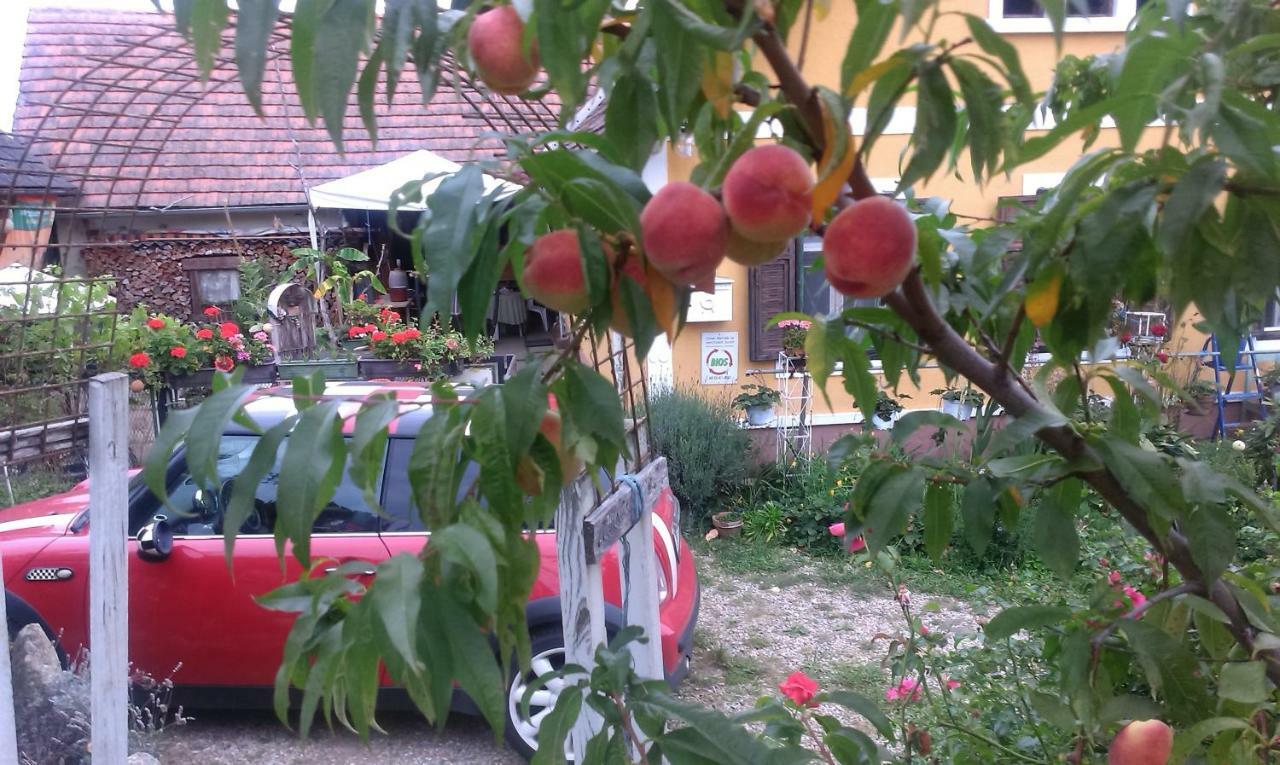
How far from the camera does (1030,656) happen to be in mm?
2340

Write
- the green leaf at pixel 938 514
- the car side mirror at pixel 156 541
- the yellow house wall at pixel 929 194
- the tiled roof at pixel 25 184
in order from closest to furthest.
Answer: the green leaf at pixel 938 514, the tiled roof at pixel 25 184, the car side mirror at pixel 156 541, the yellow house wall at pixel 929 194

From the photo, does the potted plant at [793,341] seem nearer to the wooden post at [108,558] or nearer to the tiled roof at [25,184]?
the tiled roof at [25,184]

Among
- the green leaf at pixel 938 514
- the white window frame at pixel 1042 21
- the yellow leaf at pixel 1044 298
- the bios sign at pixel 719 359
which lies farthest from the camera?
the bios sign at pixel 719 359

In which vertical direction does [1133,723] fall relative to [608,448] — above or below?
below

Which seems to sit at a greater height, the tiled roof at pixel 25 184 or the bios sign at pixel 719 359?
the tiled roof at pixel 25 184

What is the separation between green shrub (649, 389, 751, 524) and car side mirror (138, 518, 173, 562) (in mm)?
3077

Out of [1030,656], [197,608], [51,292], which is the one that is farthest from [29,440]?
[1030,656]

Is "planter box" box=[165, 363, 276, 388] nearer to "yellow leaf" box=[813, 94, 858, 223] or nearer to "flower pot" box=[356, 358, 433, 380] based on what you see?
"flower pot" box=[356, 358, 433, 380]

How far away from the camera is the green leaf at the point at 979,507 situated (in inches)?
40.8

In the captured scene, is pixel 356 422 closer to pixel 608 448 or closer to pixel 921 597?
pixel 608 448

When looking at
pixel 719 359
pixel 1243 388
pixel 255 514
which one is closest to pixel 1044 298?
pixel 255 514

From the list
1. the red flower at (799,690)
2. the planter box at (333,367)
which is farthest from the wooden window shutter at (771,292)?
the red flower at (799,690)

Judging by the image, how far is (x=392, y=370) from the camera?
602cm

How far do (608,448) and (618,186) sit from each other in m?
0.24
